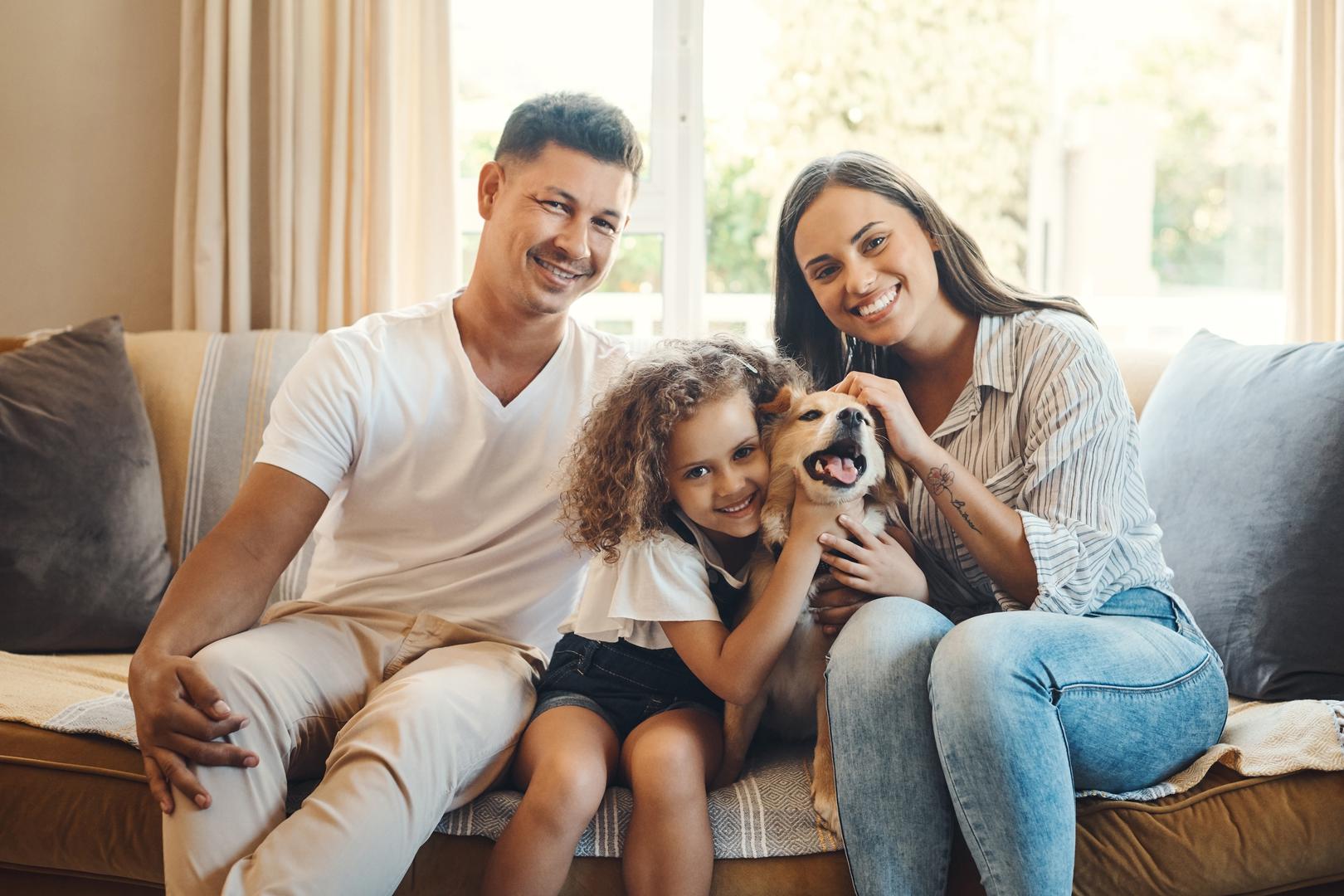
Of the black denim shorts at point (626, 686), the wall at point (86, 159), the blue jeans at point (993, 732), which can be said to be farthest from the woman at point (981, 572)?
the wall at point (86, 159)

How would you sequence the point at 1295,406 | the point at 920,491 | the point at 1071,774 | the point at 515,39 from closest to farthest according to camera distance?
the point at 1071,774, the point at 920,491, the point at 1295,406, the point at 515,39

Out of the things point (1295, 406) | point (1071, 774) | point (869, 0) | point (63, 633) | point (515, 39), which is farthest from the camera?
point (869, 0)

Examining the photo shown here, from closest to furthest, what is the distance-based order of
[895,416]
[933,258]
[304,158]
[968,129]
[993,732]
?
[993,732], [895,416], [933,258], [304,158], [968,129]

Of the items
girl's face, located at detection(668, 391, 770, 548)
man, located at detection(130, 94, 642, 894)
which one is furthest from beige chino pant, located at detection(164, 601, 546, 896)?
girl's face, located at detection(668, 391, 770, 548)

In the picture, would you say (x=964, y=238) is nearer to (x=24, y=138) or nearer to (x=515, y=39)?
(x=515, y=39)

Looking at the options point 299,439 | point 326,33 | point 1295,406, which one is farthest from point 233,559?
point 1295,406

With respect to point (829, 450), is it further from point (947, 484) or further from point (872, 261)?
point (872, 261)

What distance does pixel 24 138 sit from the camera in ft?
8.17

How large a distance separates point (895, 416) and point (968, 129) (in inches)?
125

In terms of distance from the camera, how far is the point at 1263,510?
1.65 m

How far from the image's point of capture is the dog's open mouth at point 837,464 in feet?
4.38

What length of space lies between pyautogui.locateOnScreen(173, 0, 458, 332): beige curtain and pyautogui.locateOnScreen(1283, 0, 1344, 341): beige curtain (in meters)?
2.14

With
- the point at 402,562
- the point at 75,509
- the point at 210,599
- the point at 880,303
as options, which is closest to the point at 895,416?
the point at 880,303

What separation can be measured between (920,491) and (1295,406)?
693 millimetres
